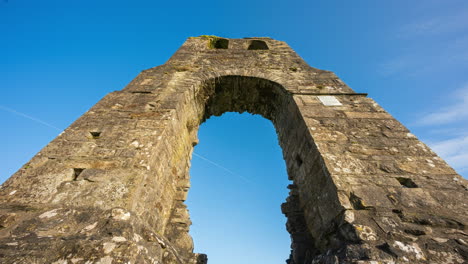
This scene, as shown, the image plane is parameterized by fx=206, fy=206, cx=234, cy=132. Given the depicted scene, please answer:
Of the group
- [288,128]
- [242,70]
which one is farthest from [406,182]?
[242,70]

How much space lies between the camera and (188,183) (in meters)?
3.88

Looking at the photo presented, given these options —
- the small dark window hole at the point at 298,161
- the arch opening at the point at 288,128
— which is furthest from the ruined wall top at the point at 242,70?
the small dark window hole at the point at 298,161

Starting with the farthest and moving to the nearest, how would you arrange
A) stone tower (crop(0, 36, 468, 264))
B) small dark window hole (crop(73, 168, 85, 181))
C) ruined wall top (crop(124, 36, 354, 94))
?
ruined wall top (crop(124, 36, 354, 94))
small dark window hole (crop(73, 168, 85, 181))
stone tower (crop(0, 36, 468, 264))

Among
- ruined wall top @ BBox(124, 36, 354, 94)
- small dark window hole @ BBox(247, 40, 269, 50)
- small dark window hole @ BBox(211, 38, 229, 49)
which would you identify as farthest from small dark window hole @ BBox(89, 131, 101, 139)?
small dark window hole @ BBox(247, 40, 269, 50)

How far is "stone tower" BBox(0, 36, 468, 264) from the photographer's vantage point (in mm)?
1592

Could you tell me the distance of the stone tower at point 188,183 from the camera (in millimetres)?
1592

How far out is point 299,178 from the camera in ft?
11.5

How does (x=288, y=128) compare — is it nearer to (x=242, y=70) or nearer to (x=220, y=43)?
(x=242, y=70)

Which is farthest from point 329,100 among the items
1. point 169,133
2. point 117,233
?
point 117,233

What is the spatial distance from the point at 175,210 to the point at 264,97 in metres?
3.15

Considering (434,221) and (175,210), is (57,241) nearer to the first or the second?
(175,210)

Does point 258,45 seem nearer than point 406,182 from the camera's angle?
No

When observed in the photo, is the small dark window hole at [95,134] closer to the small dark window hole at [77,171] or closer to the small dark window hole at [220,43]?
the small dark window hole at [77,171]

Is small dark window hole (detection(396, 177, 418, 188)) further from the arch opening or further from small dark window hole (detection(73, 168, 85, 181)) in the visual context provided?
small dark window hole (detection(73, 168, 85, 181))
